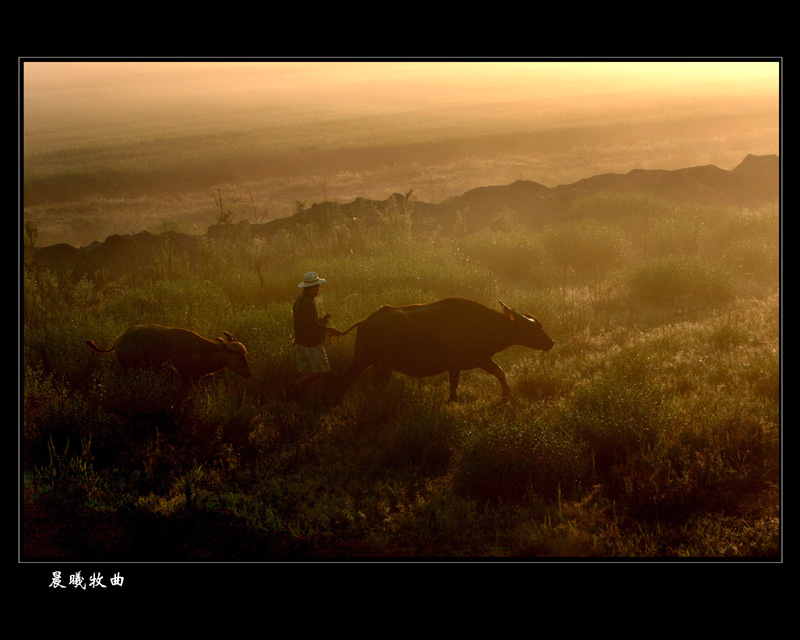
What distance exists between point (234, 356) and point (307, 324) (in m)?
1.24

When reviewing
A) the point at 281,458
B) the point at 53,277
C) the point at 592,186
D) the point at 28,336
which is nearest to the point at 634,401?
the point at 281,458

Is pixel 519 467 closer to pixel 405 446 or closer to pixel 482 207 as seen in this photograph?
pixel 405 446

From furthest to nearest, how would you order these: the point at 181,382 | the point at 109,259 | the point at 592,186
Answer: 1. the point at 592,186
2. the point at 109,259
3. the point at 181,382

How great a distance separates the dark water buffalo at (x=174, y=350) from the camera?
8.31m

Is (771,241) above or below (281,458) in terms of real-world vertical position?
above

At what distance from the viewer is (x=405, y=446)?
7.30 metres

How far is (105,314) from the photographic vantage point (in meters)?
11.6

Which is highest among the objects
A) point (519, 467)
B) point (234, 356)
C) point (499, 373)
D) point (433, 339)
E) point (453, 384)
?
point (433, 339)

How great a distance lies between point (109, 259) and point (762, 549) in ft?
50.7

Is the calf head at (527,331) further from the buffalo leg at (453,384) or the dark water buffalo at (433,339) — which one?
the buffalo leg at (453,384)

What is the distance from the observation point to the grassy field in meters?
5.86

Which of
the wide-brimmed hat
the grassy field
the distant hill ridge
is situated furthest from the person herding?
the distant hill ridge

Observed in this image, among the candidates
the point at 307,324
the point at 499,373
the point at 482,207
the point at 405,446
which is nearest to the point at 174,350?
the point at 307,324

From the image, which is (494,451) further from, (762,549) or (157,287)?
(157,287)
